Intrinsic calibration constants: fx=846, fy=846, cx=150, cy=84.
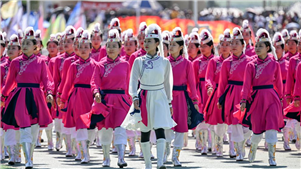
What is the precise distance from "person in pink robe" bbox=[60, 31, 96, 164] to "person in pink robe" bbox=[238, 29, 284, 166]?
2.58 m

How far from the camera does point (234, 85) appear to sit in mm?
14359

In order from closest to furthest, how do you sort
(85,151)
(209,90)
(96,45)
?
(85,151) < (209,90) < (96,45)

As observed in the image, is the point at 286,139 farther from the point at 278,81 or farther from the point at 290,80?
the point at 278,81

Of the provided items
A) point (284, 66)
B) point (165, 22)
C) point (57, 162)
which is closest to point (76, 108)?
point (57, 162)

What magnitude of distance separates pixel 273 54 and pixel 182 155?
2765 mm

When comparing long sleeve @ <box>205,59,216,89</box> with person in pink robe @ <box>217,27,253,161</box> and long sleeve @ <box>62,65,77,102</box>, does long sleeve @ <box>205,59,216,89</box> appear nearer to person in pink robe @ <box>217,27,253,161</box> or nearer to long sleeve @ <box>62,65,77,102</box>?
person in pink robe @ <box>217,27,253,161</box>

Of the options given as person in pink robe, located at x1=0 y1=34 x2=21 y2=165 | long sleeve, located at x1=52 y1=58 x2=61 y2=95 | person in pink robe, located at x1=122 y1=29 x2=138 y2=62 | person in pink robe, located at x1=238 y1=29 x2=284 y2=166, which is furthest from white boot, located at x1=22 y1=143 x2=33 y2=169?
person in pink robe, located at x1=122 y1=29 x2=138 y2=62

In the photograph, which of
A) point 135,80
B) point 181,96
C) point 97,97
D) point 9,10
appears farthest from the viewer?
point 9,10

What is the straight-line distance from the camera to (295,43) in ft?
55.4

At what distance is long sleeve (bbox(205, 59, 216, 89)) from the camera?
14803 mm

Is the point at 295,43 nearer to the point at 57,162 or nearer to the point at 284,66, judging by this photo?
the point at 284,66

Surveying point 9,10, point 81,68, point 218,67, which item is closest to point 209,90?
point 218,67

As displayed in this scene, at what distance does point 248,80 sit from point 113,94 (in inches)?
82.9

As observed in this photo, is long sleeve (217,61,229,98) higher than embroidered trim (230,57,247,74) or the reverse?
the reverse
